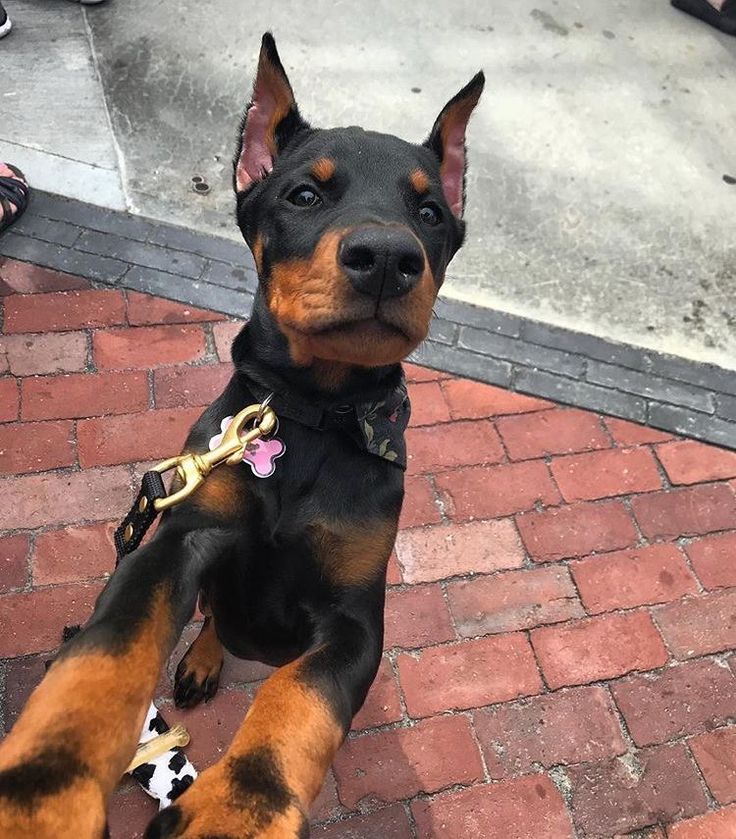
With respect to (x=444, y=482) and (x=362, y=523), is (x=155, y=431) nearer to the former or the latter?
(x=444, y=482)

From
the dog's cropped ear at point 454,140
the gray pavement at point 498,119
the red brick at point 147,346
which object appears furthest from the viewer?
the gray pavement at point 498,119

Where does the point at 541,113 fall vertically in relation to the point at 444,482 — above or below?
above

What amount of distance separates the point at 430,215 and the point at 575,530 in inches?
64.8

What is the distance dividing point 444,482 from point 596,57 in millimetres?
4136

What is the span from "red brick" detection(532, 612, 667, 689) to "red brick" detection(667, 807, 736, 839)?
0.52 meters

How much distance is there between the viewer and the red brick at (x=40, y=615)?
276 cm

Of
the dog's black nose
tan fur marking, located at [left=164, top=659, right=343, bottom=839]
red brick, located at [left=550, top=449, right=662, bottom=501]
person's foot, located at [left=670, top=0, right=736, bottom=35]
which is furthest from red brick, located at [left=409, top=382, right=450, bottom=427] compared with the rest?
person's foot, located at [left=670, top=0, right=736, bottom=35]

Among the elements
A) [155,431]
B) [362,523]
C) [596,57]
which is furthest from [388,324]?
[596,57]

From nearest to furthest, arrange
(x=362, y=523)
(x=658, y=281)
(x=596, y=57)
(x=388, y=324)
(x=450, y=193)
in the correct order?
(x=388, y=324)
(x=362, y=523)
(x=450, y=193)
(x=658, y=281)
(x=596, y=57)

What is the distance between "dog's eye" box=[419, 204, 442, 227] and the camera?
2.36 metres

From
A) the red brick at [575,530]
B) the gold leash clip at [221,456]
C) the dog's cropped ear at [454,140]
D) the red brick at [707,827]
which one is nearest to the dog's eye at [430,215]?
the dog's cropped ear at [454,140]

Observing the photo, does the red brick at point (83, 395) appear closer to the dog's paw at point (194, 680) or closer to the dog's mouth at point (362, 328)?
the dog's paw at point (194, 680)

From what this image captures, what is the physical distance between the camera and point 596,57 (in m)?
6.07

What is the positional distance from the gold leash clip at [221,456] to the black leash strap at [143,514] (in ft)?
0.07
